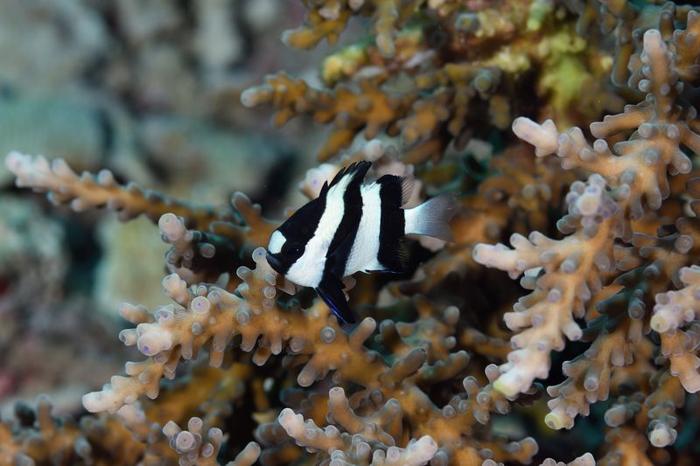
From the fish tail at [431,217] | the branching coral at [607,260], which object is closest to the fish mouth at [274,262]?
the fish tail at [431,217]

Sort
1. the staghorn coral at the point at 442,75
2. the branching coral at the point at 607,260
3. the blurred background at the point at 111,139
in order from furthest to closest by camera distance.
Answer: the blurred background at the point at 111,139 → the staghorn coral at the point at 442,75 → the branching coral at the point at 607,260

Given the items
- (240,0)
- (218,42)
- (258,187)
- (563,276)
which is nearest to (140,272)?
(258,187)

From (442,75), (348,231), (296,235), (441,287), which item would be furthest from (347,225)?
(442,75)

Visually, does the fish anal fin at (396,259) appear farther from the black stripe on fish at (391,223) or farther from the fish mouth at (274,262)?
the fish mouth at (274,262)

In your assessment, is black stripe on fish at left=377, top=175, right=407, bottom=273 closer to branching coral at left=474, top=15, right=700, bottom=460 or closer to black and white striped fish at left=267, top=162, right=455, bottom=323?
black and white striped fish at left=267, top=162, right=455, bottom=323

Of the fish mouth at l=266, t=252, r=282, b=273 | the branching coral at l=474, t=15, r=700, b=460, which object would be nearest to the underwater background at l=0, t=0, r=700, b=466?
the branching coral at l=474, t=15, r=700, b=460

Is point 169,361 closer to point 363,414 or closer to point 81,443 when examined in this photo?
point 363,414

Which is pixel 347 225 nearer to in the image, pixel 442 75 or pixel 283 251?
pixel 283 251
